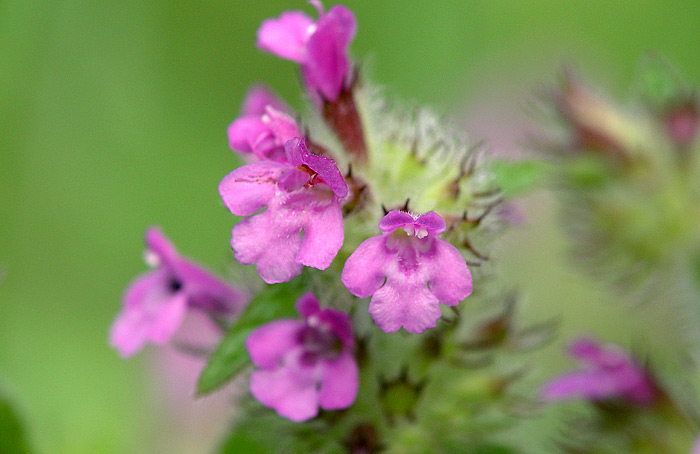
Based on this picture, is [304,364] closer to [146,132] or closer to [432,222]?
[432,222]

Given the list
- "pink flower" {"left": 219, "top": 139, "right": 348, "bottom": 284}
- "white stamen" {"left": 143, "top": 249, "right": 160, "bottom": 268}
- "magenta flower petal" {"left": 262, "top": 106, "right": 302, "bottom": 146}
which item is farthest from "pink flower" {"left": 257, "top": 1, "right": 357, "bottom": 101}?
"white stamen" {"left": 143, "top": 249, "right": 160, "bottom": 268}

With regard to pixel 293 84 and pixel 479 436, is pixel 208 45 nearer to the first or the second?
pixel 293 84

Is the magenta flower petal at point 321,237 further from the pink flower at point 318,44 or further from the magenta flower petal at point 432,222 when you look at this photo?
the pink flower at point 318,44

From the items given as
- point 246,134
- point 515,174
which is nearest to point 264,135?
point 246,134

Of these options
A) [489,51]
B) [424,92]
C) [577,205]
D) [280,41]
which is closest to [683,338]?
[577,205]

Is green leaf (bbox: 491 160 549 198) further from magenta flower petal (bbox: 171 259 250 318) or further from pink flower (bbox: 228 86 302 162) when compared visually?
magenta flower petal (bbox: 171 259 250 318)

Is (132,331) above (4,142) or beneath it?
beneath
